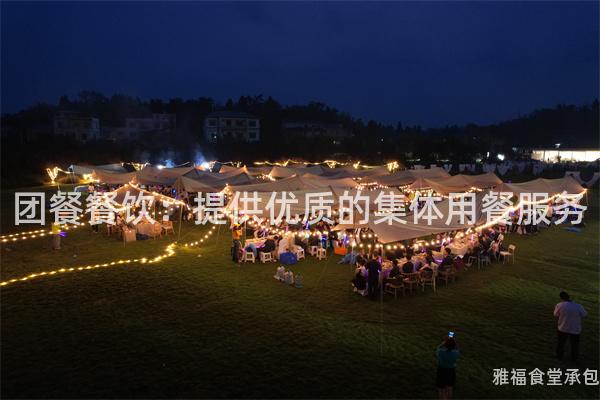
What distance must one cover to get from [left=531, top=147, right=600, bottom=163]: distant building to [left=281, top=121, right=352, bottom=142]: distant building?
3046 cm

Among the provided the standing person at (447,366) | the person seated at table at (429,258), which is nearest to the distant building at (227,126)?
the person seated at table at (429,258)

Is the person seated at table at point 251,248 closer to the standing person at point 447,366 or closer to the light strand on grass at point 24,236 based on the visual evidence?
the standing person at point 447,366

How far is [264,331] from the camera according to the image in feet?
25.3

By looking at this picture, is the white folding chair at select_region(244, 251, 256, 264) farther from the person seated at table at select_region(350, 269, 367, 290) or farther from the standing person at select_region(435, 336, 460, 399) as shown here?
the standing person at select_region(435, 336, 460, 399)

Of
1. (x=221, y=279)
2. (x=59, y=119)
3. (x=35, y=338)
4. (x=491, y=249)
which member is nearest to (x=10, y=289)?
(x=35, y=338)

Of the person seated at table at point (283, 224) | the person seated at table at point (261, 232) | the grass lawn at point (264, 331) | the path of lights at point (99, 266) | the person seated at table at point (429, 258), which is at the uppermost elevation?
the person seated at table at point (283, 224)

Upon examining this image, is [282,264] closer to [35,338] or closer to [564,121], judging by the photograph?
[35,338]

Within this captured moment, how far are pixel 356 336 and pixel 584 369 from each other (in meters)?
3.64

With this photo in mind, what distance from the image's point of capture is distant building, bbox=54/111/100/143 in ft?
186

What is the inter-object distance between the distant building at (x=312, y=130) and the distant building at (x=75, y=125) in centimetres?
2788

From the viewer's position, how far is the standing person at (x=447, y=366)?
5.43 m

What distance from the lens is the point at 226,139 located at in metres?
56.2

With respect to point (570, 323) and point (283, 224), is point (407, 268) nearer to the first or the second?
point (570, 323)

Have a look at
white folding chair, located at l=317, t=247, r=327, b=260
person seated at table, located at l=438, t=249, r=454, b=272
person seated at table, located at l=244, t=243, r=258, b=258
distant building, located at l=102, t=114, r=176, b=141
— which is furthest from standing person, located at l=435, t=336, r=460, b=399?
distant building, located at l=102, t=114, r=176, b=141
